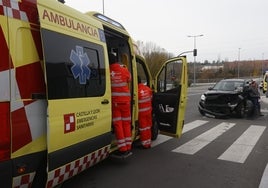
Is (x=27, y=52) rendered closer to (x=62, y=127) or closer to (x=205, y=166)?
(x=62, y=127)

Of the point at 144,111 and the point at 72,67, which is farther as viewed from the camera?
the point at 144,111

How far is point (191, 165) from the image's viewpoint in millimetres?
6484

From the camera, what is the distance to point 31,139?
3.77m

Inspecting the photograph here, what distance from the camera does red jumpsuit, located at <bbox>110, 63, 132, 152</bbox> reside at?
6.02 m

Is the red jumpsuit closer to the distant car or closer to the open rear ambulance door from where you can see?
the open rear ambulance door

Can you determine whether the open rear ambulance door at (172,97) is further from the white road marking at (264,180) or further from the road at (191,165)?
the white road marking at (264,180)

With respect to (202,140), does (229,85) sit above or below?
above

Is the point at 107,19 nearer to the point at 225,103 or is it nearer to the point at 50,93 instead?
the point at 50,93

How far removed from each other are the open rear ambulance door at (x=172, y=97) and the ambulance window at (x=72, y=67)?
95.7 inches

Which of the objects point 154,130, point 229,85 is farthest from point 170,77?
point 229,85

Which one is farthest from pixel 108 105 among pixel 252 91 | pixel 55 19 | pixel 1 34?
pixel 252 91

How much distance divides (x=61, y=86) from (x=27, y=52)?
632mm

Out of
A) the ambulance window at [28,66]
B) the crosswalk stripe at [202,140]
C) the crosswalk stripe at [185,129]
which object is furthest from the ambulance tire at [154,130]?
the ambulance window at [28,66]

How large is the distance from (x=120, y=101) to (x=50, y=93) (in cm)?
220
